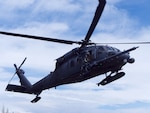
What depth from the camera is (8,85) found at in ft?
98.5

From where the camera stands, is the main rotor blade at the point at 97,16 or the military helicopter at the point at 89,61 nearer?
the main rotor blade at the point at 97,16

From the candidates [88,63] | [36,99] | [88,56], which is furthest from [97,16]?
[36,99]

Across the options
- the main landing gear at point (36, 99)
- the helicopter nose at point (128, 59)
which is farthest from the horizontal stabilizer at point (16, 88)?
the helicopter nose at point (128, 59)

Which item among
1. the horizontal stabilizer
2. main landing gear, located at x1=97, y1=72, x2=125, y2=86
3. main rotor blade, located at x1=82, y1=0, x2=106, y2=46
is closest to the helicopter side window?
main rotor blade, located at x1=82, y1=0, x2=106, y2=46

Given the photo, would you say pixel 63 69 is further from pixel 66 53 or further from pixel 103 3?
pixel 103 3

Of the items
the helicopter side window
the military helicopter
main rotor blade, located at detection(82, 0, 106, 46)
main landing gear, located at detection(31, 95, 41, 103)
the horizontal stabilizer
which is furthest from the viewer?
the horizontal stabilizer

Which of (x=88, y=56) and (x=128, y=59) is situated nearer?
(x=128, y=59)

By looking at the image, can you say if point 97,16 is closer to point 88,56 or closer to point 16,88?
point 88,56

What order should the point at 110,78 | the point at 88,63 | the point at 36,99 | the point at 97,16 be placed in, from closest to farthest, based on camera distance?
the point at 97,16 → the point at 110,78 → the point at 88,63 → the point at 36,99

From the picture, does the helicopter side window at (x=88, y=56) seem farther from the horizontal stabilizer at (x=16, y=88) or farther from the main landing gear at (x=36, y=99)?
the horizontal stabilizer at (x=16, y=88)

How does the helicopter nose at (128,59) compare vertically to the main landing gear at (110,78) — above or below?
above

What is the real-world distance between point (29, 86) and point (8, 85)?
2.37 m

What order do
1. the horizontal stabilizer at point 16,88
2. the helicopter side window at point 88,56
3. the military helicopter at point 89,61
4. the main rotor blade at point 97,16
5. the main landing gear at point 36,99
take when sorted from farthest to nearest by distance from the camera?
the horizontal stabilizer at point 16,88, the main landing gear at point 36,99, the helicopter side window at point 88,56, the military helicopter at point 89,61, the main rotor blade at point 97,16

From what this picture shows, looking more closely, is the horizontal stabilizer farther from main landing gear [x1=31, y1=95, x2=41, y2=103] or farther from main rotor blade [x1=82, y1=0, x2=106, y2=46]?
main rotor blade [x1=82, y1=0, x2=106, y2=46]
